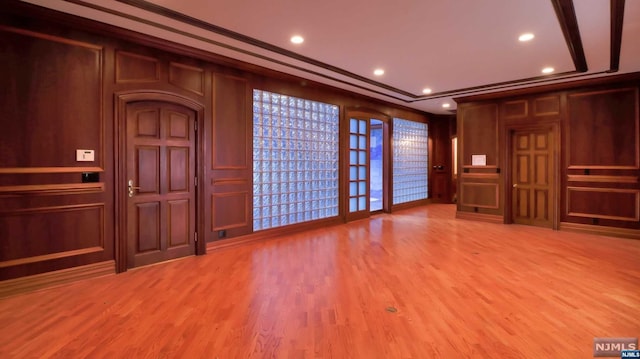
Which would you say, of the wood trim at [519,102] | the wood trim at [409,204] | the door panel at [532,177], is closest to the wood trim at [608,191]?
the door panel at [532,177]

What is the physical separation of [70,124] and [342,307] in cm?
334

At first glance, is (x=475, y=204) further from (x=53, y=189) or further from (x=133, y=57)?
(x=53, y=189)

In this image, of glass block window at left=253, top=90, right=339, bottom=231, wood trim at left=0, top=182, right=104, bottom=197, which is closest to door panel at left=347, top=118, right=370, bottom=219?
glass block window at left=253, top=90, right=339, bottom=231

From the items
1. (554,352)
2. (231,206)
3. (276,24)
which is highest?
(276,24)

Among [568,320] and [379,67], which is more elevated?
[379,67]

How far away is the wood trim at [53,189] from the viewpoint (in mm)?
3098

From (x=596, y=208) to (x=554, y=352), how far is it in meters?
5.08

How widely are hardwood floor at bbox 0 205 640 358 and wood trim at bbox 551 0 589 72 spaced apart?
274 cm

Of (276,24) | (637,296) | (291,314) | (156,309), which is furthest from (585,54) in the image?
(156,309)

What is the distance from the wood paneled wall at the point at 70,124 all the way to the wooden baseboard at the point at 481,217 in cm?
563

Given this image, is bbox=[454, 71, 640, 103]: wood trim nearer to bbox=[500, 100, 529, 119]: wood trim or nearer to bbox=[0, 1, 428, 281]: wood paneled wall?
bbox=[500, 100, 529, 119]: wood trim

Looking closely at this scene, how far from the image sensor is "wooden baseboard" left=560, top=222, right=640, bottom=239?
5.50 meters

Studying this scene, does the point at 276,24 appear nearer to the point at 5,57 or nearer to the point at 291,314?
the point at 5,57

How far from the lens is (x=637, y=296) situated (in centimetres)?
303
